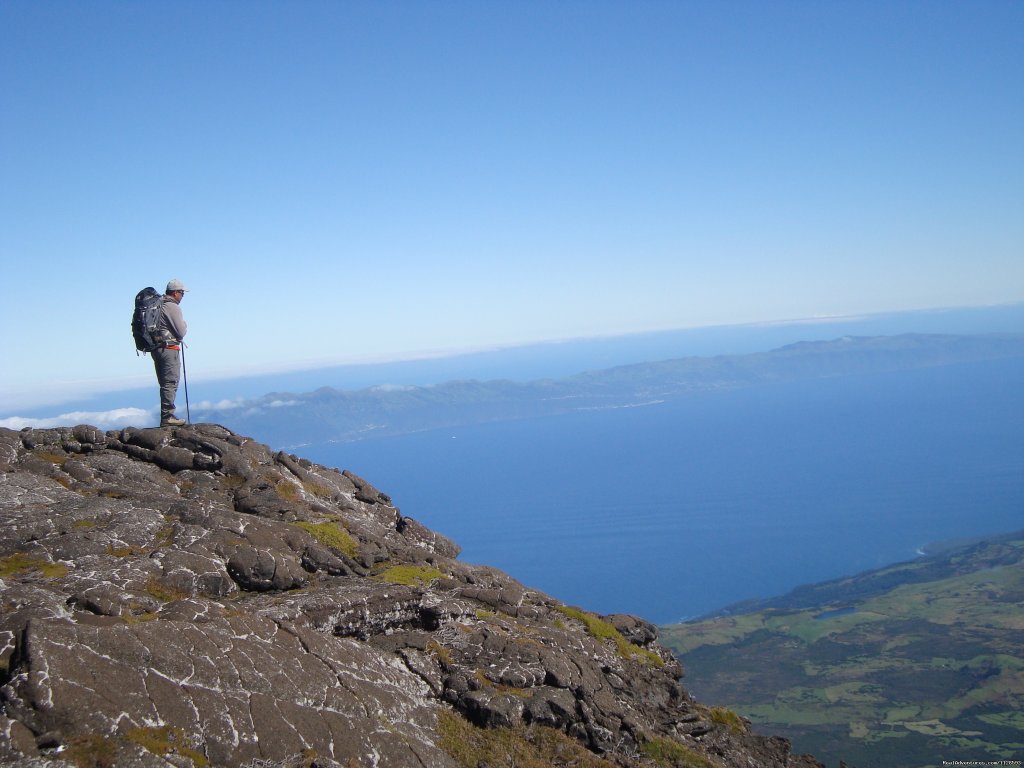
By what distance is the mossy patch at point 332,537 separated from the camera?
22.3 m

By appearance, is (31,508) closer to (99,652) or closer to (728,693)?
(99,652)

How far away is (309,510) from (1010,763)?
7776 centimetres

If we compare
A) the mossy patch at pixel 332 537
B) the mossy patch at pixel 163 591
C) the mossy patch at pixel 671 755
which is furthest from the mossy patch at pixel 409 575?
the mossy patch at pixel 671 755

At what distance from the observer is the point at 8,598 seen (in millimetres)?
14273

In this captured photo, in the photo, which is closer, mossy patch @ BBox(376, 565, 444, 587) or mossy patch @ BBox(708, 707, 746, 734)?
mossy patch @ BBox(376, 565, 444, 587)

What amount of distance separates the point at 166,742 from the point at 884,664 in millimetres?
122055

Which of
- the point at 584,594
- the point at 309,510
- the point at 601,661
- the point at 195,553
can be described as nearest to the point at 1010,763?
the point at 601,661

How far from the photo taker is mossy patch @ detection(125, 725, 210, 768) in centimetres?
1093

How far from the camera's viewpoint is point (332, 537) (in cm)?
2261

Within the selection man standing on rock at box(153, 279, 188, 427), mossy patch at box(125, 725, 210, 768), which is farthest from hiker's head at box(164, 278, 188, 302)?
mossy patch at box(125, 725, 210, 768)

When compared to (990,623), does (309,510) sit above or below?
above

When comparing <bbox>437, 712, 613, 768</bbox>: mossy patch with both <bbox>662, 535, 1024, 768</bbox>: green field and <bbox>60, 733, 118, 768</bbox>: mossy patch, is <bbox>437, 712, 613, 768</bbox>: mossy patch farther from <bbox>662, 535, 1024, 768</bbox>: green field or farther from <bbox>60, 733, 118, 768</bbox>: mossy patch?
<bbox>662, 535, 1024, 768</bbox>: green field

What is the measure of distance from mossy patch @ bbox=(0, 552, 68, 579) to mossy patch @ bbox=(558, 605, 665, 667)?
15103 millimetres

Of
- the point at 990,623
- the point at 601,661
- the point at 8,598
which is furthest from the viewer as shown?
the point at 990,623
